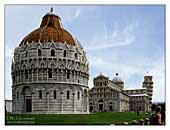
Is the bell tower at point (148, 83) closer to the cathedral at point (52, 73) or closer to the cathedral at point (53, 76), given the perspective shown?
the cathedral at point (53, 76)

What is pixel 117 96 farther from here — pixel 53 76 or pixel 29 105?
pixel 29 105

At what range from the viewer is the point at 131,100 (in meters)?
14.5

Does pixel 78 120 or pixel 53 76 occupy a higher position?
pixel 53 76

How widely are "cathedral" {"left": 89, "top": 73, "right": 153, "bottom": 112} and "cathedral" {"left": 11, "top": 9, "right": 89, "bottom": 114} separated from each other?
1803 millimetres

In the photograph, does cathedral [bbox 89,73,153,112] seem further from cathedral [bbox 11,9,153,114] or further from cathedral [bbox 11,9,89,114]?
cathedral [bbox 11,9,89,114]

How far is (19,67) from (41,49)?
4.83 feet

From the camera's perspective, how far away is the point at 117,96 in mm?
15477

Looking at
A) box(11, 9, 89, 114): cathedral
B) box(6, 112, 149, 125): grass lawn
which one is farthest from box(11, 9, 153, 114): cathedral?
box(6, 112, 149, 125): grass lawn

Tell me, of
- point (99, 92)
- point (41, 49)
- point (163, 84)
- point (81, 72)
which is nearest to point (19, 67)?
point (41, 49)

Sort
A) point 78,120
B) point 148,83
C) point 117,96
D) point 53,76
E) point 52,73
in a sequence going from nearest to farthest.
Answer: point 78,120 < point 148,83 < point 117,96 < point 53,76 < point 52,73

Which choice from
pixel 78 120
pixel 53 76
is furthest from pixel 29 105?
pixel 78 120

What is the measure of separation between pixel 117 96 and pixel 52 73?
401 cm

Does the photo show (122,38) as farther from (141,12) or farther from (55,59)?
(55,59)

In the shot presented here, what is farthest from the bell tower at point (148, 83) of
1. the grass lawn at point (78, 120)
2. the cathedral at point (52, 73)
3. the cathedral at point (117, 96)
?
the cathedral at point (52, 73)
